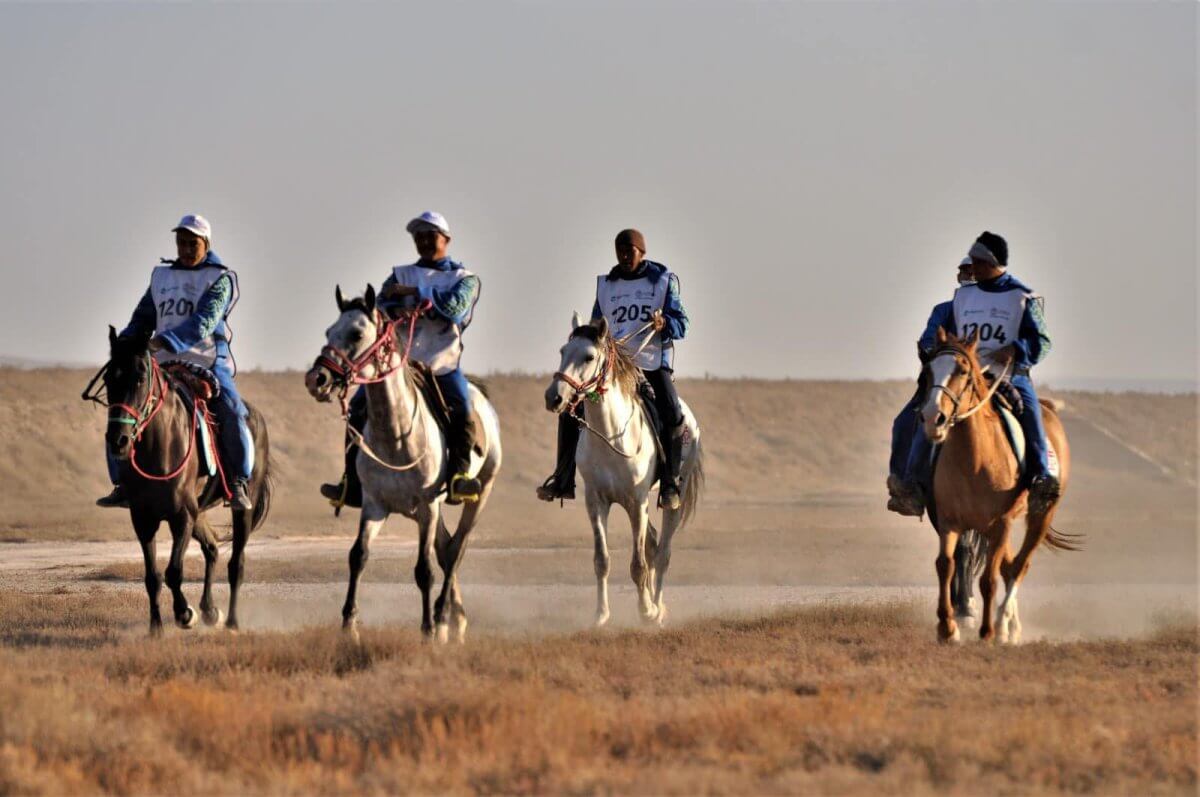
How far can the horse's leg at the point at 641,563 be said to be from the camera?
53.8 feet

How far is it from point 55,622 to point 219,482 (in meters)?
2.15

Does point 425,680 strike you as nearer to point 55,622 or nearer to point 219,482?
point 219,482

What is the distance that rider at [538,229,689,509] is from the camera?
16.8 meters

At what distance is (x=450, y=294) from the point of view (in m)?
14.9

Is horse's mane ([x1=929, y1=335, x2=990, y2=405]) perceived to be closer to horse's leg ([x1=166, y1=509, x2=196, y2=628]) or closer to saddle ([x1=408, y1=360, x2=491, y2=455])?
→ saddle ([x1=408, y1=360, x2=491, y2=455])

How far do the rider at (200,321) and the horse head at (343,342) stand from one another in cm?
214

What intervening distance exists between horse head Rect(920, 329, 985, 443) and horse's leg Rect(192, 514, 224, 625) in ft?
21.6

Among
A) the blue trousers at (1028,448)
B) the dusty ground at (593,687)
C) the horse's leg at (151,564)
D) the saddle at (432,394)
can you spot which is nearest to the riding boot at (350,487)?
the saddle at (432,394)

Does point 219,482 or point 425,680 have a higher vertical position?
point 219,482

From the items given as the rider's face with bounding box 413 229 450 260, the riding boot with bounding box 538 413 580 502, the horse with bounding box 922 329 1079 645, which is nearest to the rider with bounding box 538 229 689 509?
the riding boot with bounding box 538 413 580 502

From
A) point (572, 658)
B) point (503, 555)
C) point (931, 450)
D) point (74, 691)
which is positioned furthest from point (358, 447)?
point (503, 555)

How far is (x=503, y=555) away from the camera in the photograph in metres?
28.8

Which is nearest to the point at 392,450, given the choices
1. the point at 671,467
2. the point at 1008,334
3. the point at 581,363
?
the point at 581,363

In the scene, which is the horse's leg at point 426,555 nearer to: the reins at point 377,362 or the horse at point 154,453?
the reins at point 377,362
